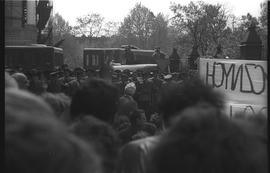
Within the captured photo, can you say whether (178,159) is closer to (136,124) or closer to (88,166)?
(88,166)

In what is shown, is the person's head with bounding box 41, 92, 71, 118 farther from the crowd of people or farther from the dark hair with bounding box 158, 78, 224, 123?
the crowd of people

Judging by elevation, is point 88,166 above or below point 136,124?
above

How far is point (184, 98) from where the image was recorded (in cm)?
353

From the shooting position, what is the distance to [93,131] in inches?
115

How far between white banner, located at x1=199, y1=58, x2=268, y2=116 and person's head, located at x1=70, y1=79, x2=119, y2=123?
4.22 metres

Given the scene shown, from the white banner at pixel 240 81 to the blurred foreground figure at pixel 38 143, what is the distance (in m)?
6.26

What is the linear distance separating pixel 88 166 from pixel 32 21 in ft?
124

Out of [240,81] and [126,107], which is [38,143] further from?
[240,81]

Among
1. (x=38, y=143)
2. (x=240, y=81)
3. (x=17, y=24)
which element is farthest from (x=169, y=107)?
(x=17, y=24)

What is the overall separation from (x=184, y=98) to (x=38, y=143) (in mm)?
2016

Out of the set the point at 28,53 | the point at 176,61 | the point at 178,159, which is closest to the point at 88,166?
the point at 178,159

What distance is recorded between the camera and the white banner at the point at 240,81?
8078 mm

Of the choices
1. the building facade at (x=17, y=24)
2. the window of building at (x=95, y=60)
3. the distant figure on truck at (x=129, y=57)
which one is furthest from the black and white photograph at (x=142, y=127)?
the window of building at (x=95, y=60)

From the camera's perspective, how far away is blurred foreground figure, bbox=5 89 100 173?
1.58m
